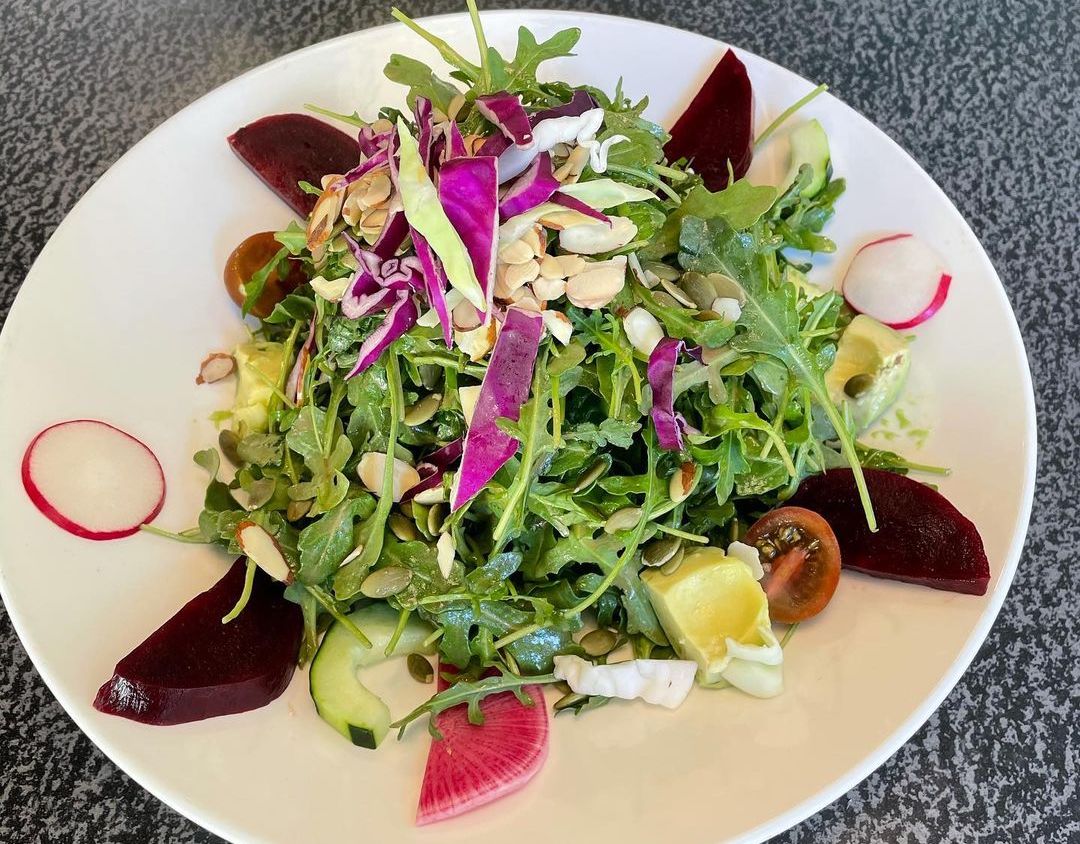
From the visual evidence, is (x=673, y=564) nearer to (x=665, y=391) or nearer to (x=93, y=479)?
(x=665, y=391)

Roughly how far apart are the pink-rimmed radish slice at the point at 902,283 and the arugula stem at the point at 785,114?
24 centimetres

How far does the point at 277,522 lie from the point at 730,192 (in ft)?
2.44

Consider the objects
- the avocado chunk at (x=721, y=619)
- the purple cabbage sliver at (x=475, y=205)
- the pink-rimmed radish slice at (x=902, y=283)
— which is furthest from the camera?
the pink-rimmed radish slice at (x=902, y=283)

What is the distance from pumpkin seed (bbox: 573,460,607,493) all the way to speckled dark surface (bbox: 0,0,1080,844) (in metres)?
0.64

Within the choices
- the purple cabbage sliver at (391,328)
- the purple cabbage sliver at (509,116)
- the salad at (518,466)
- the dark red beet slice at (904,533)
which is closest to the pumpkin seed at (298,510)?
the salad at (518,466)

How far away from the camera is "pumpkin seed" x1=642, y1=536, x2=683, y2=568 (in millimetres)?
1159

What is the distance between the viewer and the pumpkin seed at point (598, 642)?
119cm

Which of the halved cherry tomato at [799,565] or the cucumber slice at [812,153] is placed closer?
the halved cherry tomato at [799,565]

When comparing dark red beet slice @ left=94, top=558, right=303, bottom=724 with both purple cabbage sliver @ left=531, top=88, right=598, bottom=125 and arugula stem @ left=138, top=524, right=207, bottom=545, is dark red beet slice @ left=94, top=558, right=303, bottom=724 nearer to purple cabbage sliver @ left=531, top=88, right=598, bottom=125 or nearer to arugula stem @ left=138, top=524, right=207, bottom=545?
arugula stem @ left=138, top=524, right=207, bottom=545

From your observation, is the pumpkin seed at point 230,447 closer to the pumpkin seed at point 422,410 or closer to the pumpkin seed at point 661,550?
the pumpkin seed at point 422,410

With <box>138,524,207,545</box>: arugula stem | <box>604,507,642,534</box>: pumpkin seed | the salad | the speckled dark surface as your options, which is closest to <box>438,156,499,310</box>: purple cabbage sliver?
the salad

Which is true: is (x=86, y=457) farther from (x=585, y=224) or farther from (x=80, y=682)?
(x=585, y=224)

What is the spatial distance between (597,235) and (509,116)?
0.57ft

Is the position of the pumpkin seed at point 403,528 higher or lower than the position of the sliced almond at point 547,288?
lower
